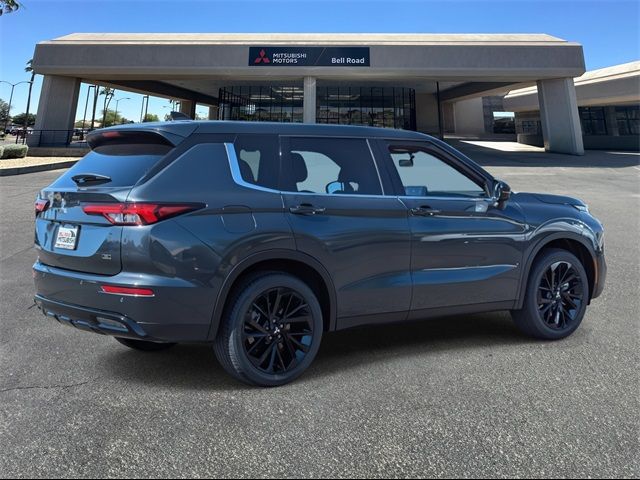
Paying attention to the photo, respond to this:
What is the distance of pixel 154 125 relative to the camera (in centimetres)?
318

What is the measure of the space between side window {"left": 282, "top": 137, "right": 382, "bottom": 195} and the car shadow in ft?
4.35

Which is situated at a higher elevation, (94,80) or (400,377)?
(94,80)

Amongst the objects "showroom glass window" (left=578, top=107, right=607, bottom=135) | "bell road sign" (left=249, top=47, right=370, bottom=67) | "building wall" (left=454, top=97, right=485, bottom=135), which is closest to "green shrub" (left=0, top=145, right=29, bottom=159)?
"bell road sign" (left=249, top=47, right=370, bottom=67)

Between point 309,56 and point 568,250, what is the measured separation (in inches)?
1031

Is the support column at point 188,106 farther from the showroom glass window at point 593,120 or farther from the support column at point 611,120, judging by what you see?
the support column at point 611,120

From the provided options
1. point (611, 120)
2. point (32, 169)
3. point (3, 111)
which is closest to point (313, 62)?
point (32, 169)

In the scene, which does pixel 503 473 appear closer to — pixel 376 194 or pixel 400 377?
pixel 400 377

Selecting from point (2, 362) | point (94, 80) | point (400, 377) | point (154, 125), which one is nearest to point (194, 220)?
point (154, 125)

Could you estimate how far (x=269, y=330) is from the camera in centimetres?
317

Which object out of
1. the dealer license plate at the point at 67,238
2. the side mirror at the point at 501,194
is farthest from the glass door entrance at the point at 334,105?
the dealer license plate at the point at 67,238

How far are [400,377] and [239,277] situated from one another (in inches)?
53.6

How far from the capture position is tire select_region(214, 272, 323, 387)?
3.04 meters

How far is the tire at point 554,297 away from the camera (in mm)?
4074

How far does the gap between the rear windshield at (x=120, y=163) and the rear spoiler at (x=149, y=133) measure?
3 cm
